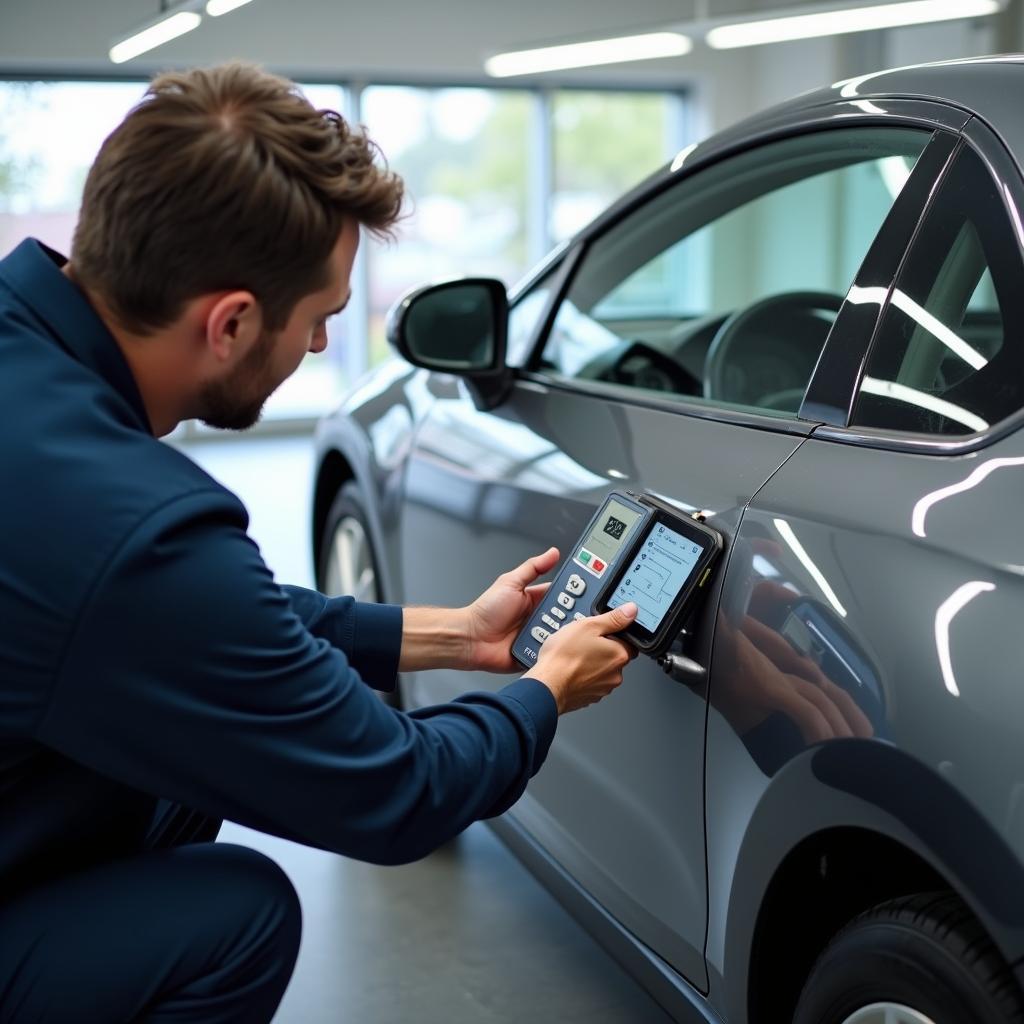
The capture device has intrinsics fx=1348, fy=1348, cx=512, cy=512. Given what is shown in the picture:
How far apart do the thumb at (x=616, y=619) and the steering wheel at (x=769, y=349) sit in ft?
2.43

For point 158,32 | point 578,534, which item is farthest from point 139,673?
point 158,32

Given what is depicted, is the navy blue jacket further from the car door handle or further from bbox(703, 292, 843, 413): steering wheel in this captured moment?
bbox(703, 292, 843, 413): steering wheel

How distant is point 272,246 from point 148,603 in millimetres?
326

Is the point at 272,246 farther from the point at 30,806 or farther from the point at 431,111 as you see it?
the point at 431,111

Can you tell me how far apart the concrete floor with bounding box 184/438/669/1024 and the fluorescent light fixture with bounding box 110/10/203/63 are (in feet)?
13.1

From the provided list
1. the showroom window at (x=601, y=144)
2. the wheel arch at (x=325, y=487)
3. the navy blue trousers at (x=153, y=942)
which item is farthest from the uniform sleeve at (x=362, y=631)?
the showroom window at (x=601, y=144)

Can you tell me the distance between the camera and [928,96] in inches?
56.5

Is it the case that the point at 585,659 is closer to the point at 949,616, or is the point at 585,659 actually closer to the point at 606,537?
the point at 606,537

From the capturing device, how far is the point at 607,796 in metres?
1.66

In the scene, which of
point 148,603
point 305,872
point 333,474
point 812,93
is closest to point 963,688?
point 148,603

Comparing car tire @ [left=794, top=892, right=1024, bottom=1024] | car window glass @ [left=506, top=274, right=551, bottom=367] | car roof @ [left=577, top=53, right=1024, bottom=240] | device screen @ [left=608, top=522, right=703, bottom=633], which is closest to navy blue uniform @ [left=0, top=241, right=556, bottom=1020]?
device screen @ [left=608, top=522, right=703, bottom=633]

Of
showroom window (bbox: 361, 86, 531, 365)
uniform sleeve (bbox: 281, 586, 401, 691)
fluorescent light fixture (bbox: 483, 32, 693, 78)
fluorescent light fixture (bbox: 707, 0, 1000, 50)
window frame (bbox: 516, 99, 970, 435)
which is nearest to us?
window frame (bbox: 516, 99, 970, 435)

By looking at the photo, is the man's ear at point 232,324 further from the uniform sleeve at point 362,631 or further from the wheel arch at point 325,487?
the wheel arch at point 325,487

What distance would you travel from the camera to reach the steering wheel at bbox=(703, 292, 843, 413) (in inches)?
84.0
